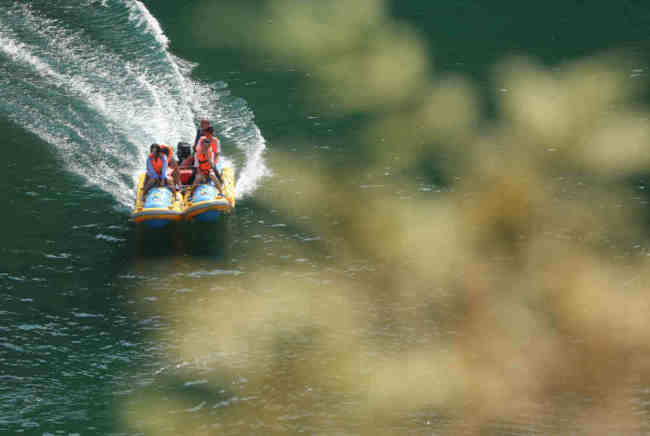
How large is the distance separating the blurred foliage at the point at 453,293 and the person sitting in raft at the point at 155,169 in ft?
8.26

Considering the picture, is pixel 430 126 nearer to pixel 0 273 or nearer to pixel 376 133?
pixel 376 133

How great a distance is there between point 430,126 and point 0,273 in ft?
37.4

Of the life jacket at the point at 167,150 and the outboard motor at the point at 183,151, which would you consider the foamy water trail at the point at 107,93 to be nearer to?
the outboard motor at the point at 183,151

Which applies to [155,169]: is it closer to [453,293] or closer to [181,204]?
[181,204]

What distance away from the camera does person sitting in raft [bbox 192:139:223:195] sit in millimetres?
17156

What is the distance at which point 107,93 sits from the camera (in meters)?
21.7

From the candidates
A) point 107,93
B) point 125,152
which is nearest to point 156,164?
point 125,152

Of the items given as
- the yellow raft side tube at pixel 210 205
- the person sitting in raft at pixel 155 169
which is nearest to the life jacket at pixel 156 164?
the person sitting in raft at pixel 155 169

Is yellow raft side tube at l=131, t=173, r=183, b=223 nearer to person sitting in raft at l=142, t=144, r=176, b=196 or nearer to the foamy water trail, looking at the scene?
person sitting in raft at l=142, t=144, r=176, b=196

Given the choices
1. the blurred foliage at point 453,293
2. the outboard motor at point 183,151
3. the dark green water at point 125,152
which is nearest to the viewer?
the blurred foliage at point 453,293

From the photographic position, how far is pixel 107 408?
40.0 ft

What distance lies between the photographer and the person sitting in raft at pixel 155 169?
1667 centimetres

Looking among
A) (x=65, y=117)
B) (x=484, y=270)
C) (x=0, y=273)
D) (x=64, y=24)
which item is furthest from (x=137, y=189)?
(x=64, y=24)

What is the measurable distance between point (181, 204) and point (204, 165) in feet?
3.16
